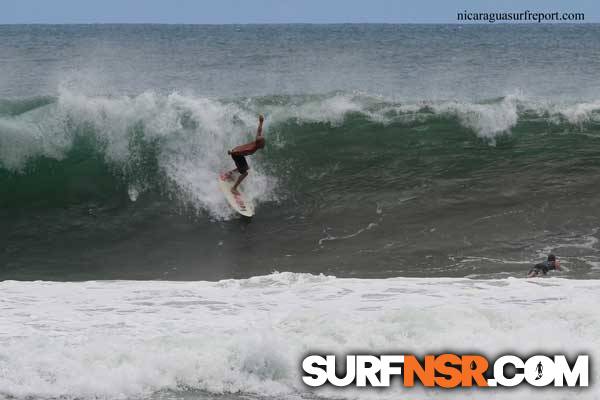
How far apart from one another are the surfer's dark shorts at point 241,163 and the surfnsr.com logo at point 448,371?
583cm

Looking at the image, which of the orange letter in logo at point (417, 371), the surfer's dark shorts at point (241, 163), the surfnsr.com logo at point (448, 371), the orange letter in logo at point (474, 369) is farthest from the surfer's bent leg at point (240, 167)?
the orange letter in logo at point (474, 369)

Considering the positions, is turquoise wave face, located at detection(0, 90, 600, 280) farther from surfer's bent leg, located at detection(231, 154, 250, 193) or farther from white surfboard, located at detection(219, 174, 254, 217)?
surfer's bent leg, located at detection(231, 154, 250, 193)

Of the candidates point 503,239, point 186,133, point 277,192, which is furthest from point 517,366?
point 186,133

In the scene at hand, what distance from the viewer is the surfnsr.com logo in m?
6.63

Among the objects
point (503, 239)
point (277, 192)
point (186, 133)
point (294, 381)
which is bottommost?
point (294, 381)

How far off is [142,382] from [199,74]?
23.0 meters

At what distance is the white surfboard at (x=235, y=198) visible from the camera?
12.4 meters

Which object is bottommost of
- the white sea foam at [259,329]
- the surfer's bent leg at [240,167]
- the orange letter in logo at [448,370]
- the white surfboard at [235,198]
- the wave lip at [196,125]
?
the orange letter in logo at [448,370]

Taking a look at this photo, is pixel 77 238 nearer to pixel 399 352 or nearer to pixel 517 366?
pixel 399 352

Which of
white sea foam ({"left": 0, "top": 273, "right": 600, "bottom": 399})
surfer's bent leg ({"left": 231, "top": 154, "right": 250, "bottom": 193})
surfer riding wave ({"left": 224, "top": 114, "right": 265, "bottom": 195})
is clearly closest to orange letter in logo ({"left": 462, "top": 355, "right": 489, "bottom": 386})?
white sea foam ({"left": 0, "top": 273, "right": 600, "bottom": 399})

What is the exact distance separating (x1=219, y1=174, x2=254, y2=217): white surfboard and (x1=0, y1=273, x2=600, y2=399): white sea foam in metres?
2.93

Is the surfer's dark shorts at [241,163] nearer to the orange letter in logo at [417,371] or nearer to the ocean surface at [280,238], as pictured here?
the ocean surface at [280,238]

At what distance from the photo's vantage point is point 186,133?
14.1 meters

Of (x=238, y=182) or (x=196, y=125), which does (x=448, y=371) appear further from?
(x=196, y=125)
